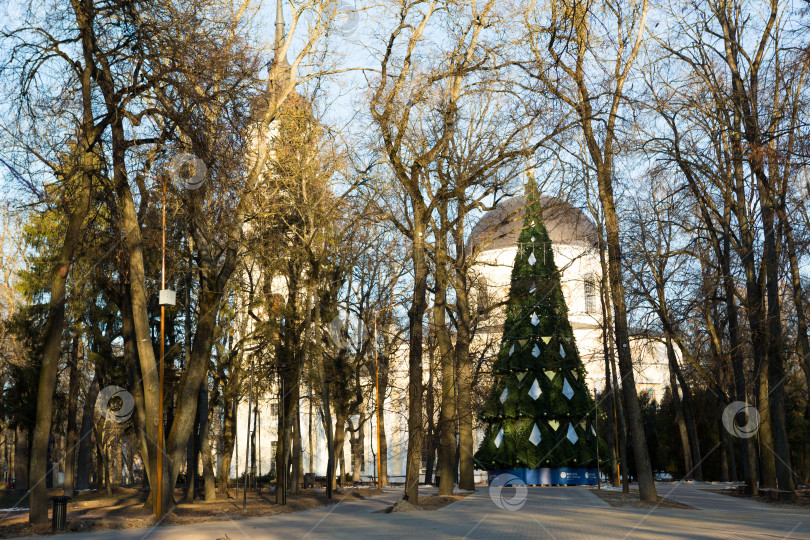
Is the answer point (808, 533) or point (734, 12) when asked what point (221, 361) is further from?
point (808, 533)

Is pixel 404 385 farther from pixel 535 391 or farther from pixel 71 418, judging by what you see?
pixel 71 418

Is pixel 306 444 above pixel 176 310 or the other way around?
the other way around

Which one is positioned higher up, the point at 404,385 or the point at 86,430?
the point at 404,385

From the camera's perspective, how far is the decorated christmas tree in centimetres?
4066

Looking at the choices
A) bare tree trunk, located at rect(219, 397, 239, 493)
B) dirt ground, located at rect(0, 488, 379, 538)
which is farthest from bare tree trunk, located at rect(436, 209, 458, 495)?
bare tree trunk, located at rect(219, 397, 239, 493)

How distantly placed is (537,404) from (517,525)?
953 inches

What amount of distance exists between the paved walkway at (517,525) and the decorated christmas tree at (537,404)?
53.6 feet

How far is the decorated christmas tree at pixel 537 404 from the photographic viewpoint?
40656 mm

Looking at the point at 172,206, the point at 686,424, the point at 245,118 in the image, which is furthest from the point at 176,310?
the point at 686,424

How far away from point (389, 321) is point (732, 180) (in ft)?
58.4

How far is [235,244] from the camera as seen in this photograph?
76.1 ft

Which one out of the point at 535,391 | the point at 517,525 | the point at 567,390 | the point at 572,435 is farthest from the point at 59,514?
the point at 567,390

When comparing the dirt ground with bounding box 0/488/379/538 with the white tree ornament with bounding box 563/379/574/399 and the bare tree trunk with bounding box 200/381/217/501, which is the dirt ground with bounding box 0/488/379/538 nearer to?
the bare tree trunk with bounding box 200/381/217/501

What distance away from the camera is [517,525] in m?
17.9
